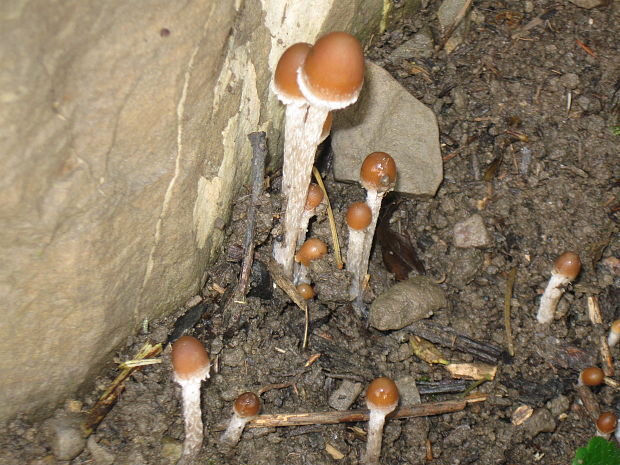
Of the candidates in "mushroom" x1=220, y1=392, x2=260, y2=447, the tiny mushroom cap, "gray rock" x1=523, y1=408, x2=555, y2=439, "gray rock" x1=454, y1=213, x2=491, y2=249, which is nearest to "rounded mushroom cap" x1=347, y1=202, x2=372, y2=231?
"gray rock" x1=454, y1=213, x2=491, y2=249

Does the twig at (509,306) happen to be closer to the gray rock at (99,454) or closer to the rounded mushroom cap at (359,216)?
the rounded mushroom cap at (359,216)

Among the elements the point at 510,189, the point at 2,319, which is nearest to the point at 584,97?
the point at 510,189

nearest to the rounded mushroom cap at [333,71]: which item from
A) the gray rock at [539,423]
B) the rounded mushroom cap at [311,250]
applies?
the rounded mushroom cap at [311,250]

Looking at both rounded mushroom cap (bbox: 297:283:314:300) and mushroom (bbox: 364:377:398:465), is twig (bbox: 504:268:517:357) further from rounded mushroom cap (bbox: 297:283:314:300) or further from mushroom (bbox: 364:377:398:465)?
rounded mushroom cap (bbox: 297:283:314:300)

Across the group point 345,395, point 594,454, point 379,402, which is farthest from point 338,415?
point 594,454

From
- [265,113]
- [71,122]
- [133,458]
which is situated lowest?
[133,458]

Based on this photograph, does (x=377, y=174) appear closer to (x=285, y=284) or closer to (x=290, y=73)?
(x=290, y=73)

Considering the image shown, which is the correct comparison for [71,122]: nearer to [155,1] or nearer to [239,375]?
[155,1]
